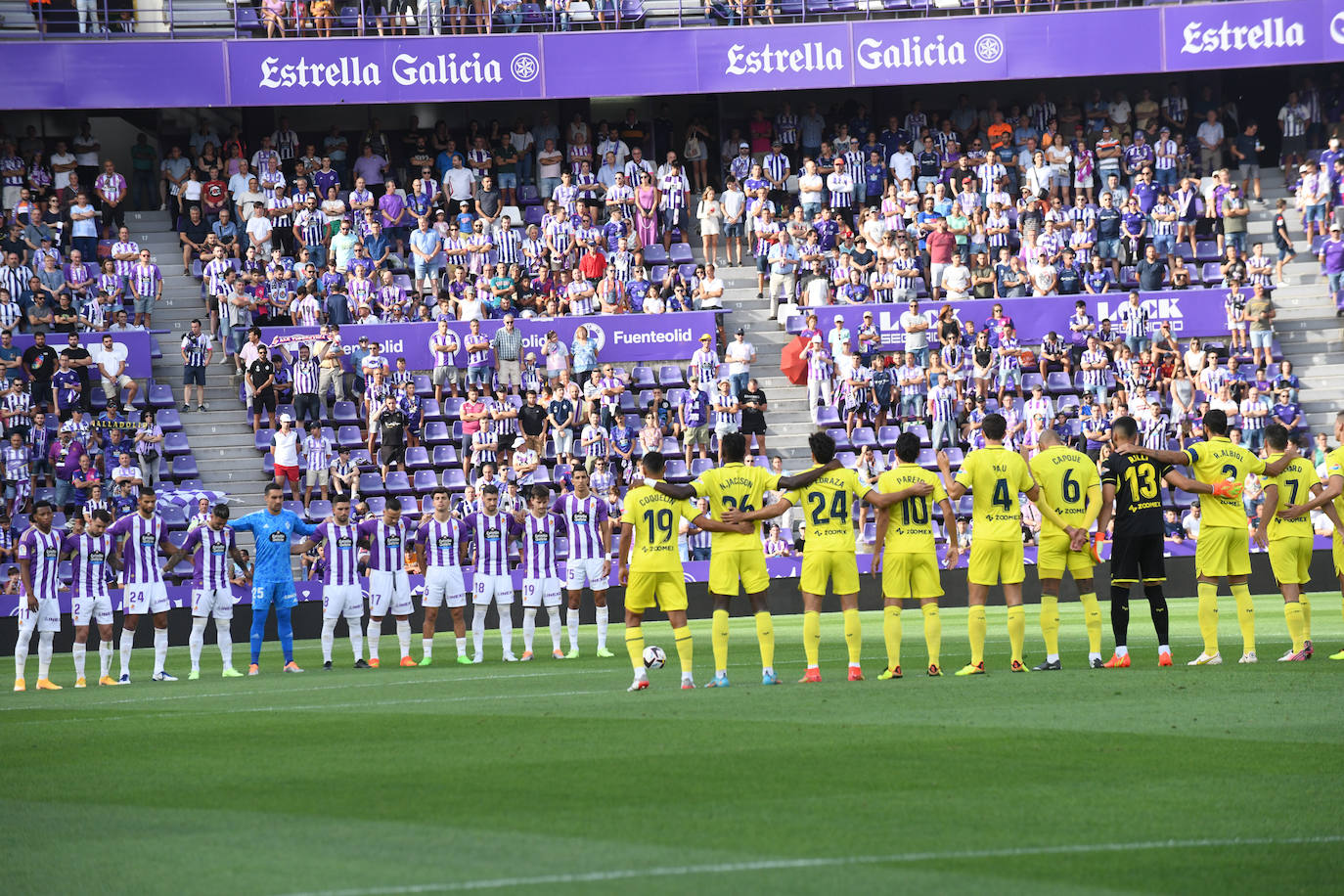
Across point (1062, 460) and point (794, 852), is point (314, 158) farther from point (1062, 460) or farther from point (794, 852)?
point (794, 852)

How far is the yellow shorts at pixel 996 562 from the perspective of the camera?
46.4 ft

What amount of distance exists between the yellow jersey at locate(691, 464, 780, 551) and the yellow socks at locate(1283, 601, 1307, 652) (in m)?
4.81

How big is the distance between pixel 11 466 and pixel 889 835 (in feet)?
78.2

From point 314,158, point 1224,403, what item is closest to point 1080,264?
point 1224,403

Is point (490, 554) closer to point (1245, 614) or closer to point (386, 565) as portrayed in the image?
point (386, 565)

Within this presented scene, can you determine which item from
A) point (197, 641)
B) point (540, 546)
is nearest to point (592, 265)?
point (540, 546)

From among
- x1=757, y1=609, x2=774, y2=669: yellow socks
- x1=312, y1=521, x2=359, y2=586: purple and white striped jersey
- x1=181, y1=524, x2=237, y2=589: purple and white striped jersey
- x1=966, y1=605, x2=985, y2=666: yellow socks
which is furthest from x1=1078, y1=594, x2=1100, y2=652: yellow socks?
x1=181, y1=524, x2=237, y2=589: purple and white striped jersey

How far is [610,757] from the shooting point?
9.80m

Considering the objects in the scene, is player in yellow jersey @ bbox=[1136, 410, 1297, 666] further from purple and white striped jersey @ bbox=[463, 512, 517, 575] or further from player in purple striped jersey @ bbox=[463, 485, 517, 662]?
purple and white striped jersey @ bbox=[463, 512, 517, 575]

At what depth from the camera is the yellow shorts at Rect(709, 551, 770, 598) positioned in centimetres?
1417

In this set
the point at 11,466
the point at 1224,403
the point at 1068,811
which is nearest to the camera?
the point at 1068,811

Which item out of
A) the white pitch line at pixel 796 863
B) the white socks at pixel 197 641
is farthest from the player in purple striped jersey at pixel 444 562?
the white pitch line at pixel 796 863

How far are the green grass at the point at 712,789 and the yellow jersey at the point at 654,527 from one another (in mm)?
1113

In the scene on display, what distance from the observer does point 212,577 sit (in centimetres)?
1958
